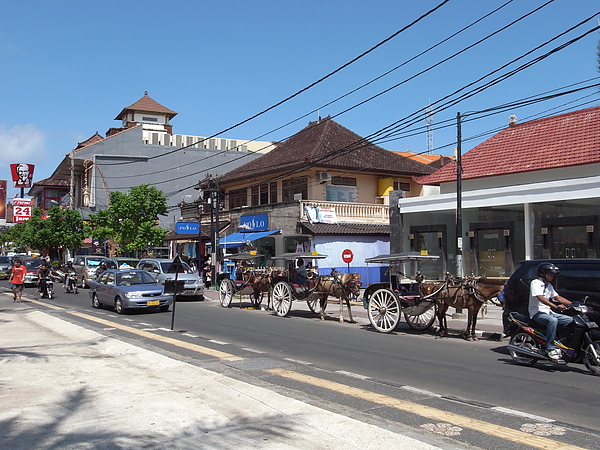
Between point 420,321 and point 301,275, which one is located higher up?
point 301,275

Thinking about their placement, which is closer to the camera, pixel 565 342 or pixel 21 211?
pixel 565 342

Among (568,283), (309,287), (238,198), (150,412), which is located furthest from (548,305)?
(238,198)

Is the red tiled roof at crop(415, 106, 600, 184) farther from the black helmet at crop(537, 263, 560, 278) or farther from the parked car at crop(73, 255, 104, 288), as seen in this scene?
the parked car at crop(73, 255, 104, 288)

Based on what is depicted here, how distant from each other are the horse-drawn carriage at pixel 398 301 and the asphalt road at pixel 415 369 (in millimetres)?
360

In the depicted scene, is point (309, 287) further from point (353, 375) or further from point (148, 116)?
point (148, 116)

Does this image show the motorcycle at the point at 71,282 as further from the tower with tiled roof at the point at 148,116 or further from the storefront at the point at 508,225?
the tower with tiled roof at the point at 148,116

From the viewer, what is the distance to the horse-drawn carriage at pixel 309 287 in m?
18.2

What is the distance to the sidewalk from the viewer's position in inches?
228

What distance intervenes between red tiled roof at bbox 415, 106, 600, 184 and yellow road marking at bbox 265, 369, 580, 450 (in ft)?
55.6

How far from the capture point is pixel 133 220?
42.2m

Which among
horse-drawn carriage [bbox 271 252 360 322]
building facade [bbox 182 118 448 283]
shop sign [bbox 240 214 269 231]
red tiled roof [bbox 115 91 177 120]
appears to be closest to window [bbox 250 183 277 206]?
building facade [bbox 182 118 448 283]

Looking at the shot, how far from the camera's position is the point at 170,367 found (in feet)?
31.5

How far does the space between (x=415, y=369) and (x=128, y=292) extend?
12.7 metres

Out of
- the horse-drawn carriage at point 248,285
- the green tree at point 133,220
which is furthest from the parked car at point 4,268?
the horse-drawn carriage at point 248,285
